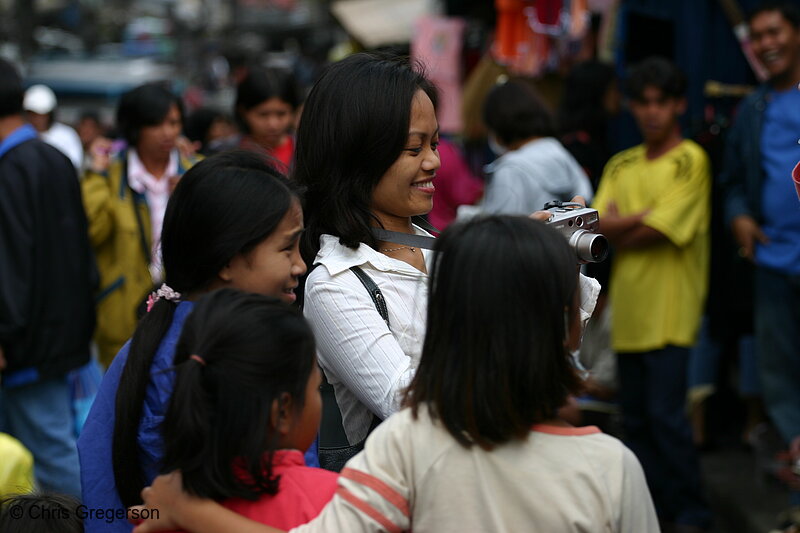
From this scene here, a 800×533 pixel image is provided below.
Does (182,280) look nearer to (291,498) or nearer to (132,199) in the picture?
(291,498)

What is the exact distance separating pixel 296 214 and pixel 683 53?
406cm

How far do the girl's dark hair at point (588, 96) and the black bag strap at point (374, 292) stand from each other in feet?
12.4

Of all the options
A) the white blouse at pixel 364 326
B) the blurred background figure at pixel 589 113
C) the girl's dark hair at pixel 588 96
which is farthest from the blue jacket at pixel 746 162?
the white blouse at pixel 364 326

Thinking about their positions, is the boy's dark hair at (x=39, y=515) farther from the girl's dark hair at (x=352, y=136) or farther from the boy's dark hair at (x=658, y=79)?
the boy's dark hair at (x=658, y=79)

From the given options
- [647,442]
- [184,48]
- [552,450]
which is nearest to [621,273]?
[647,442]

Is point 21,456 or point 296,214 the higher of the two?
point 296,214

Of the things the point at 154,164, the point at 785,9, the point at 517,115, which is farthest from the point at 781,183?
the point at 154,164

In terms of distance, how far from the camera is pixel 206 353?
1.79 meters

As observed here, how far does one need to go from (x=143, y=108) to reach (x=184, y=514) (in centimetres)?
338

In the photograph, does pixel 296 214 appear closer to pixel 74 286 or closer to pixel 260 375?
pixel 260 375

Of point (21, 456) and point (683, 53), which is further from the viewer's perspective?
point (683, 53)

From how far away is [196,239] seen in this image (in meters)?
2.17

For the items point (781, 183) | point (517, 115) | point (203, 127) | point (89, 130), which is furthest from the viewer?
point (89, 130)

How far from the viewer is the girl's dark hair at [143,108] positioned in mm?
4820
